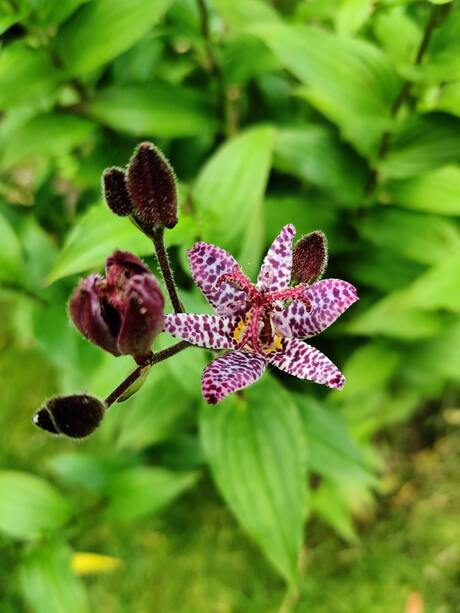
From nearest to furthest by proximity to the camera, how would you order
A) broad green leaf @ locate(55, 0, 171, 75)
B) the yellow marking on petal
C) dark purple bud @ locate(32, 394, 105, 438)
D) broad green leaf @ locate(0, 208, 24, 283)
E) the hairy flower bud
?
the hairy flower bud
dark purple bud @ locate(32, 394, 105, 438)
broad green leaf @ locate(55, 0, 171, 75)
broad green leaf @ locate(0, 208, 24, 283)
the yellow marking on petal

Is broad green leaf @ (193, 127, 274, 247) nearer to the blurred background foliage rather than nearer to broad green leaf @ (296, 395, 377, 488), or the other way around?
the blurred background foliage

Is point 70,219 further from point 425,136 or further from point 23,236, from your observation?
point 425,136

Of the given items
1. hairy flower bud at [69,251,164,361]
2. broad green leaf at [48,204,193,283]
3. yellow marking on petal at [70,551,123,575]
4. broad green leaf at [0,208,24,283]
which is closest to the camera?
hairy flower bud at [69,251,164,361]

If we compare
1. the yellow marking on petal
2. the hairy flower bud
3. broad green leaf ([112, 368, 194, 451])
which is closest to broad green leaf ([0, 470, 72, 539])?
broad green leaf ([112, 368, 194, 451])

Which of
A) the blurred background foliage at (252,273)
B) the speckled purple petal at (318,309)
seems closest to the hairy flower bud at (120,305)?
the speckled purple petal at (318,309)

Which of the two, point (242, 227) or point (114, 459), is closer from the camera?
point (242, 227)

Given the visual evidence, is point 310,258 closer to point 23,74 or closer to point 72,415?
point 72,415

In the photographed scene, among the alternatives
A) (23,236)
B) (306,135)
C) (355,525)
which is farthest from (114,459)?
(306,135)

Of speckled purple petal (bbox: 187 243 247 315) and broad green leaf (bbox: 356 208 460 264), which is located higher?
speckled purple petal (bbox: 187 243 247 315)
